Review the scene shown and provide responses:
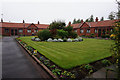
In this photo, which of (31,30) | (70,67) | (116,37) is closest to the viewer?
(116,37)

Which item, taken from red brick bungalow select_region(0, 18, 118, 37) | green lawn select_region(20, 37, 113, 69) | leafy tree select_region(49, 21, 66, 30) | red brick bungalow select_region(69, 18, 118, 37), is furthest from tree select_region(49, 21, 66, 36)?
red brick bungalow select_region(0, 18, 118, 37)

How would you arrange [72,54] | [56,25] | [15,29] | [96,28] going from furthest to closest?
[15,29] → [96,28] → [56,25] → [72,54]

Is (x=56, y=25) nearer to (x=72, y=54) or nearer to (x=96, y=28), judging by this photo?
(x=72, y=54)

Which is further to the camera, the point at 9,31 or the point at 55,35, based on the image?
the point at 9,31

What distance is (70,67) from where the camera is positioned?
3842mm

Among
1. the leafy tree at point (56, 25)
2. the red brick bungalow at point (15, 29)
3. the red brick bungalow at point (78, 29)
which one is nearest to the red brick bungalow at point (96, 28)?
the red brick bungalow at point (78, 29)

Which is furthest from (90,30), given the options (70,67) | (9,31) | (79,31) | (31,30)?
(9,31)

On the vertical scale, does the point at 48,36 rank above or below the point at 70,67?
above

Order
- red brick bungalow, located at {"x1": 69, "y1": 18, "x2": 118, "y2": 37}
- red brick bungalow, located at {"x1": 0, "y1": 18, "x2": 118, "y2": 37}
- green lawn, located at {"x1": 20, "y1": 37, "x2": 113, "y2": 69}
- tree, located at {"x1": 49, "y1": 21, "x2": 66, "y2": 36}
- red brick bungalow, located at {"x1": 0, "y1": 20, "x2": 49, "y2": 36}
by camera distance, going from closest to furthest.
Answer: green lawn, located at {"x1": 20, "y1": 37, "x2": 113, "y2": 69}
tree, located at {"x1": 49, "y1": 21, "x2": 66, "y2": 36}
red brick bungalow, located at {"x1": 69, "y1": 18, "x2": 118, "y2": 37}
red brick bungalow, located at {"x1": 0, "y1": 18, "x2": 118, "y2": 37}
red brick bungalow, located at {"x1": 0, "y1": 20, "x2": 49, "y2": 36}

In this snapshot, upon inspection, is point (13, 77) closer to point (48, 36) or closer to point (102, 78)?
point (102, 78)

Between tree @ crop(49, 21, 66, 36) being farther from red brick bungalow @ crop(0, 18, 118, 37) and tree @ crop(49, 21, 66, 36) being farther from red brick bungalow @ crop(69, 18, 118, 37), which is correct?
red brick bungalow @ crop(0, 18, 118, 37)

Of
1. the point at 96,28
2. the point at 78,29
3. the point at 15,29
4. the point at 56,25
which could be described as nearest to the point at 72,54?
the point at 56,25

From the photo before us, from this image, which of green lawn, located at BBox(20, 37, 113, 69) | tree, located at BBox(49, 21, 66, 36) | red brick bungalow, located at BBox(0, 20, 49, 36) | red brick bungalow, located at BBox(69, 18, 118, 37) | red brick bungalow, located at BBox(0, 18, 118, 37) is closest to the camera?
green lawn, located at BBox(20, 37, 113, 69)

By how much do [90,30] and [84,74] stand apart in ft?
108
